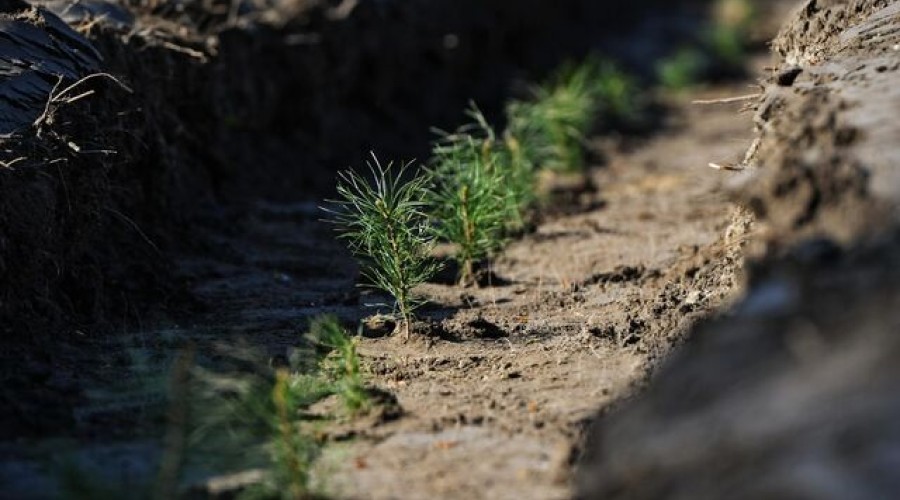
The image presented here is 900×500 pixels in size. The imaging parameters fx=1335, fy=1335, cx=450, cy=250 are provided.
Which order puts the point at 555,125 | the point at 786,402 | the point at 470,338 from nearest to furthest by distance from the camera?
the point at 786,402
the point at 470,338
the point at 555,125

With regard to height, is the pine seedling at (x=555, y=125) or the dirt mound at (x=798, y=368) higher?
the pine seedling at (x=555, y=125)

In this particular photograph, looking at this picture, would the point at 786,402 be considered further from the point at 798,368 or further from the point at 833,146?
the point at 833,146

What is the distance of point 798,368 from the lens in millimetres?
2648

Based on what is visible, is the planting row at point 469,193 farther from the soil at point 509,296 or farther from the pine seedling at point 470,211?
the soil at point 509,296

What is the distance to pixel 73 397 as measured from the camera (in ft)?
13.3

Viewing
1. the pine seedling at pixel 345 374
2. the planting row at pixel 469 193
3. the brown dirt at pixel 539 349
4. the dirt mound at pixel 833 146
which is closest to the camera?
the dirt mound at pixel 833 146

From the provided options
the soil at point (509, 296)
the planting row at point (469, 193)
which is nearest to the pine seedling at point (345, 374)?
the soil at point (509, 296)

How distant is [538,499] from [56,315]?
2106 mm

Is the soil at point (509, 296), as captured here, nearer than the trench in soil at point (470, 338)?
Yes

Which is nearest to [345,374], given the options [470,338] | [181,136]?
[470,338]

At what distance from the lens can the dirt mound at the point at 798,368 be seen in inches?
97.3

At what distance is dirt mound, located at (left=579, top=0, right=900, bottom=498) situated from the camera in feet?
8.11

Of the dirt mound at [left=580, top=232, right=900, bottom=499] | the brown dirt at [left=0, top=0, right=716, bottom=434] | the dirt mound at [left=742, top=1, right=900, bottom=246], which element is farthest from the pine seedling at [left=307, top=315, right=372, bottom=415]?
the dirt mound at [left=742, top=1, right=900, bottom=246]

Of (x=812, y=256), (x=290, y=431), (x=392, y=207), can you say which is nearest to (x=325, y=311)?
(x=392, y=207)
